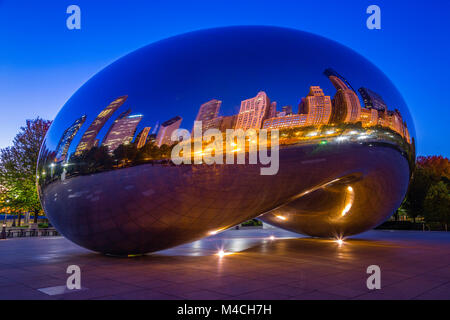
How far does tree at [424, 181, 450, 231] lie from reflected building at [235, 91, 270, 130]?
27.5m

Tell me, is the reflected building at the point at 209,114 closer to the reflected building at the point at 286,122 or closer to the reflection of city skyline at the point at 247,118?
the reflection of city skyline at the point at 247,118

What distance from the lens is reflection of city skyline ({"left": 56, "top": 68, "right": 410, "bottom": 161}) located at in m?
7.41

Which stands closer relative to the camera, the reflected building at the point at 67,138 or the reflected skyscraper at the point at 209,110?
the reflected skyscraper at the point at 209,110

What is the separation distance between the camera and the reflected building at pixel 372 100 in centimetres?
888

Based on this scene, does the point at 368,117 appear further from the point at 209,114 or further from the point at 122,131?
the point at 122,131

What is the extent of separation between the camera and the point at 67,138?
8.34 m

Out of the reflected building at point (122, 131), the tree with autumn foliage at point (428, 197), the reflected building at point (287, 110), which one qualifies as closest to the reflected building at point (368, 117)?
the reflected building at point (287, 110)

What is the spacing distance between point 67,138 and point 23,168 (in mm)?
28033

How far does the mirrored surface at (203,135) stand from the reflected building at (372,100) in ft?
0.11

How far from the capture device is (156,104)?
301 inches

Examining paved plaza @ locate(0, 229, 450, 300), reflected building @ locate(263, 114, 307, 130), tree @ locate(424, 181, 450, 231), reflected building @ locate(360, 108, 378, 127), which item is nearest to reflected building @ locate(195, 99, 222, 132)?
reflected building @ locate(263, 114, 307, 130)

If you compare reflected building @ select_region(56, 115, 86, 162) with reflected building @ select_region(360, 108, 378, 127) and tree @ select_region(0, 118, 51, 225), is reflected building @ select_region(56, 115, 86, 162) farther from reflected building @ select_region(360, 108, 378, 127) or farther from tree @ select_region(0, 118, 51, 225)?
tree @ select_region(0, 118, 51, 225)

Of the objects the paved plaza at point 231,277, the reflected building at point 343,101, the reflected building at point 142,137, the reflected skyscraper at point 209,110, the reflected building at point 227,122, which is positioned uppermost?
the reflected building at point 343,101
